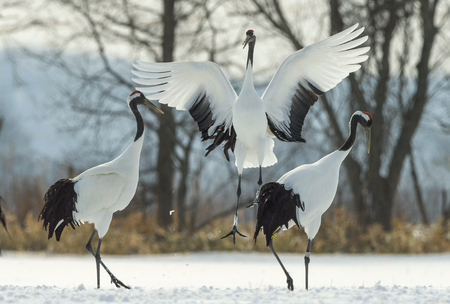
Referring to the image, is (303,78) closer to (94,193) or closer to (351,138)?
(351,138)

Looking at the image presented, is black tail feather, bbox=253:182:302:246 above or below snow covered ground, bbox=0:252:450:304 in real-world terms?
above

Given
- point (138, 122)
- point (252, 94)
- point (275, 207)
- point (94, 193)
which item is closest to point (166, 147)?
point (138, 122)

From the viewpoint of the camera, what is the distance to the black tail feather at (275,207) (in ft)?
15.9

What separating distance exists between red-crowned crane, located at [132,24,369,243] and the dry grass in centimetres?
468

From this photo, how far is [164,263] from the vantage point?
9016mm

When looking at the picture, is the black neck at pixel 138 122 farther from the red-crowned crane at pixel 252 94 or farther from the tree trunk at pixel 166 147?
the tree trunk at pixel 166 147

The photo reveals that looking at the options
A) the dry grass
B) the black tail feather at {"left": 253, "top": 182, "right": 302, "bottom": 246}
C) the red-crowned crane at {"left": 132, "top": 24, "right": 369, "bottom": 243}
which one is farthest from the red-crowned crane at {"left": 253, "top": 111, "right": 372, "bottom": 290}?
the dry grass

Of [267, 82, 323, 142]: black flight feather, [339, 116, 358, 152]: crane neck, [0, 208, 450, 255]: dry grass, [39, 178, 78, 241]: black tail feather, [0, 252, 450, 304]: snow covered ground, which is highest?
[267, 82, 323, 142]: black flight feather

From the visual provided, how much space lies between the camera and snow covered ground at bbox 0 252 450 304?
175 inches

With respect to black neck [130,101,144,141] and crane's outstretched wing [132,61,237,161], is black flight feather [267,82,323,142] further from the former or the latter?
black neck [130,101,144,141]

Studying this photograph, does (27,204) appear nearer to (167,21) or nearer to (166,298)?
(167,21)

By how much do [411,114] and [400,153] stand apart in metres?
0.87

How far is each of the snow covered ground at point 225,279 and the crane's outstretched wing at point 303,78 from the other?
1.70 m

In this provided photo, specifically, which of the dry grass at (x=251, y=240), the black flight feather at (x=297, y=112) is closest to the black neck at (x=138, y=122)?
the black flight feather at (x=297, y=112)
